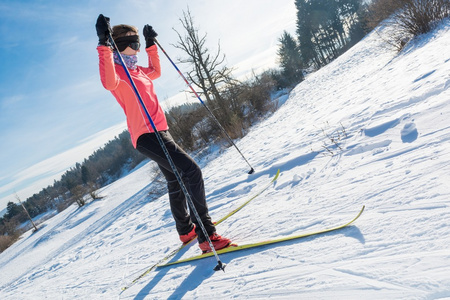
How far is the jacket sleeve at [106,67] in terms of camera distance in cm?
190

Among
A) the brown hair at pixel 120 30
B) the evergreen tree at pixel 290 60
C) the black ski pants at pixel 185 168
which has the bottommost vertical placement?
the black ski pants at pixel 185 168

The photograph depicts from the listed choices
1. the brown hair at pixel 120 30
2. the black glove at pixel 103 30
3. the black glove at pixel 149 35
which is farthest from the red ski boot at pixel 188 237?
the black glove at pixel 149 35

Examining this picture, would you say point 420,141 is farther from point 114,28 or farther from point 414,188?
point 114,28

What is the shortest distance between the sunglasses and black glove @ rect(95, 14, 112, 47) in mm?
284

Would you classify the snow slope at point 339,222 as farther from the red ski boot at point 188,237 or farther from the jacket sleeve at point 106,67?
the jacket sleeve at point 106,67

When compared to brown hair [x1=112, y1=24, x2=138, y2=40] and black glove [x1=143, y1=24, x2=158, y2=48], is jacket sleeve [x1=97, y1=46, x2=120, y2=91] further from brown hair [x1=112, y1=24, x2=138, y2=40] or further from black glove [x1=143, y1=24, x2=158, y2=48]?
black glove [x1=143, y1=24, x2=158, y2=48]

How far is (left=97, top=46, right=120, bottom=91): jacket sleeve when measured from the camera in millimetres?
1898

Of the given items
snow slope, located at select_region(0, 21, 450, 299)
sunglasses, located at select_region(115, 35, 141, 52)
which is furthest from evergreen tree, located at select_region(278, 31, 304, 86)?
sunglasses, located at select_region(115, 35, 141, 52)

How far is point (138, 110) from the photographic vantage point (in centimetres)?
216

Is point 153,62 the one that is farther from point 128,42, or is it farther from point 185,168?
point 185,168

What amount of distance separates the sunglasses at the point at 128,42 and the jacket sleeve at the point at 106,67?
1.26 ft

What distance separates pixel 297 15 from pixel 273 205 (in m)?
40.3

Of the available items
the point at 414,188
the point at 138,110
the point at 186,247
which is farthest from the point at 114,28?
the point at 414,188

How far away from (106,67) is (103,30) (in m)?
0.30
